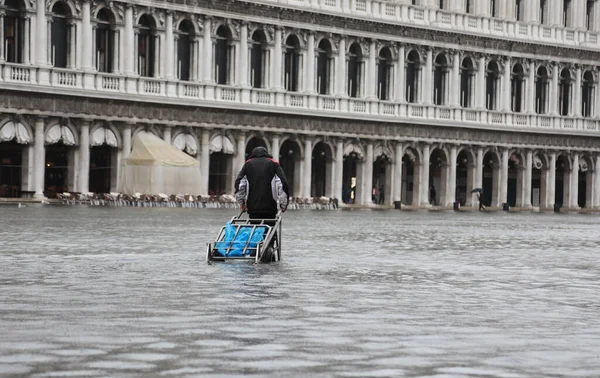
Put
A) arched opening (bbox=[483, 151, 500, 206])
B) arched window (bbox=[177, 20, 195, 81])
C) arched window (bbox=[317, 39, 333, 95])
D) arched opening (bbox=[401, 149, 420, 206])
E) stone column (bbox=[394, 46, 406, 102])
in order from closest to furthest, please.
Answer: arched window (bbox=[177, 20, 195, 81]) < arched window (bbox=[317, 39, 333, 95]) < stone column (bbox=[394, 46, 406, 102]) < arched opening (bbox=[401, 149, 420, 206]) < arched opening (bbox=[483, 151, 500, 206])

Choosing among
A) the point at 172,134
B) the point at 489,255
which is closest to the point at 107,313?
the point at 489,255

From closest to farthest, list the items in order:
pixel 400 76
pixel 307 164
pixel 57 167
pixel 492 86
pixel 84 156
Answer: pixel 84 156 → pixel 57 167 → pixel 307 164 → pixel 400 76 → pixel 492 86

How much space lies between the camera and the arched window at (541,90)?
8000cm

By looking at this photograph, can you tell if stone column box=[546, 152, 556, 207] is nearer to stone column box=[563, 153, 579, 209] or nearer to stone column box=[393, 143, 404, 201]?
stone column box=[563, 153, 579, 209]

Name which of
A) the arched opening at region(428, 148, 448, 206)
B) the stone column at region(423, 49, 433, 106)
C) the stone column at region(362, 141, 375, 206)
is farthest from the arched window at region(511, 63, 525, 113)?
the stone column at region(362, 141, 375, 206)

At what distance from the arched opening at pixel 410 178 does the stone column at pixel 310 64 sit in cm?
789

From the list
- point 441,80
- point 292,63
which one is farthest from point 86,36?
point 441,80

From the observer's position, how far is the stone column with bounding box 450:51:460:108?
246ft

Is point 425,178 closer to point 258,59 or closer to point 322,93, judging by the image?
point 322,93

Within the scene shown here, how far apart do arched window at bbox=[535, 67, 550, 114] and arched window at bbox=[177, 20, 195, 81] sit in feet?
82.1

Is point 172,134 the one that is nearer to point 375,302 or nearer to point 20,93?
point 20,93

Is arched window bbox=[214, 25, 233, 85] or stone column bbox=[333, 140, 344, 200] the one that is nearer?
arched window bbox=[214, 25, 233, 85]

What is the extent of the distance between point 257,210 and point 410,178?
2222 inches

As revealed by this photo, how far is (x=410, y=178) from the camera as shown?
74438 millimetres
